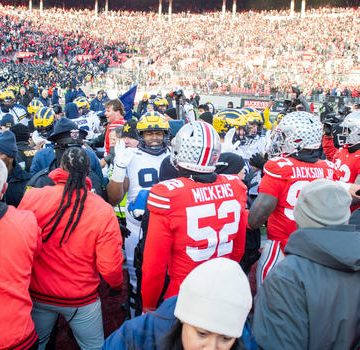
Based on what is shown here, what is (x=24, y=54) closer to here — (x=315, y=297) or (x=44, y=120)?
(x=44, y=120)

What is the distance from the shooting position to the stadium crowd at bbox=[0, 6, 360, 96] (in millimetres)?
28281

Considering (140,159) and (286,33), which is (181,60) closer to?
(286,33)

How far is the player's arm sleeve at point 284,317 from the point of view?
1845 mm

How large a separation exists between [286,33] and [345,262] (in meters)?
38.5

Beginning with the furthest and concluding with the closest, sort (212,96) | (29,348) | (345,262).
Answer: (212,96)
(29,348)
(345,262)

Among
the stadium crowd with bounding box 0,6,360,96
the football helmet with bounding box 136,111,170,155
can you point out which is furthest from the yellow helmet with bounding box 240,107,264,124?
the stadium crowd with bounding box 0,6,360,96

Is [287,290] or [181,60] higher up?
[181,60]

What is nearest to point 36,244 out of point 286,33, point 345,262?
point 345,262

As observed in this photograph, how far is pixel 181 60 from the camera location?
3588 cm

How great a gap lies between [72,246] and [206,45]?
3739cm

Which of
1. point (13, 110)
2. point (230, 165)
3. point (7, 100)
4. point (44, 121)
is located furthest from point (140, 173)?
point (7, 100)

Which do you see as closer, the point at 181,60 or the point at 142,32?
the point at 181,60

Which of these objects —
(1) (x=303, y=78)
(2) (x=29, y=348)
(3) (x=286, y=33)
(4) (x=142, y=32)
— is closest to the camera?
(2) (x=29, y=348)

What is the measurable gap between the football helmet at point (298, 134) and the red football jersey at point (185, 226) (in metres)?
0.65
